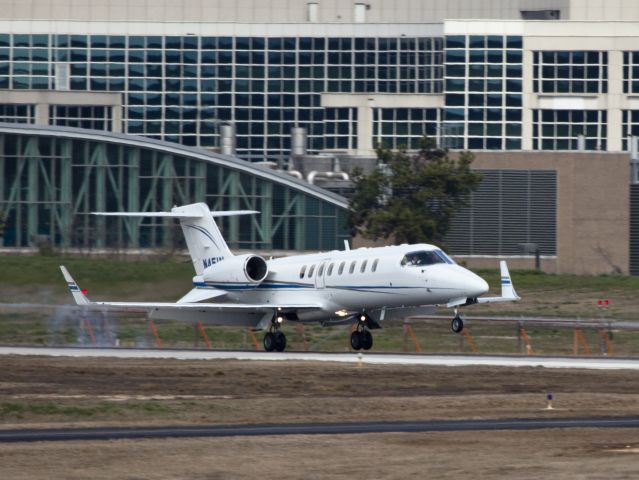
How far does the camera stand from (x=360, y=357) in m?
35.7

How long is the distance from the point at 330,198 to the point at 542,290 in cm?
1415

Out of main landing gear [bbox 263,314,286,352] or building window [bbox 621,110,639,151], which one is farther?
building window [bbox 621,110,639,151]

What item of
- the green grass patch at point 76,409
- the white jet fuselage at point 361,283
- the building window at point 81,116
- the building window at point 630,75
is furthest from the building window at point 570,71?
the green grass patch at point 76,409

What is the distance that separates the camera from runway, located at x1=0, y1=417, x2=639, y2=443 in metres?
22.2

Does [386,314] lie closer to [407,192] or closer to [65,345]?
[65,345]

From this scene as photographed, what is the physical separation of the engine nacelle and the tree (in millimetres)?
25291

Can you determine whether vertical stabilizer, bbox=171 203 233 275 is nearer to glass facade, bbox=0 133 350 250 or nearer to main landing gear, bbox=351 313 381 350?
main landing gear, bbox=351 313 381 350

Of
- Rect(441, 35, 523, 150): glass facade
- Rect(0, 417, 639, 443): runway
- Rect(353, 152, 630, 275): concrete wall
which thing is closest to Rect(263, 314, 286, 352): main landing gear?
Rect(0, 417, 639, 443): runway

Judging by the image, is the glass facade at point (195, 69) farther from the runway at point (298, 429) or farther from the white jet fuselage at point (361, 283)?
the runway at point (298, 429)

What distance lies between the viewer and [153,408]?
2591 centimetres

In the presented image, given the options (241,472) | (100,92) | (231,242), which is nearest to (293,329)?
(231,242)

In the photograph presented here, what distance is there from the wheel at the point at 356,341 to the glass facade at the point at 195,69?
59.2m

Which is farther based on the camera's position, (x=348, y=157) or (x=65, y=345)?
(x=348, y=157)

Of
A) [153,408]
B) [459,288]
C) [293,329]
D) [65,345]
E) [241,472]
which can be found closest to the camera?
[241,472]
